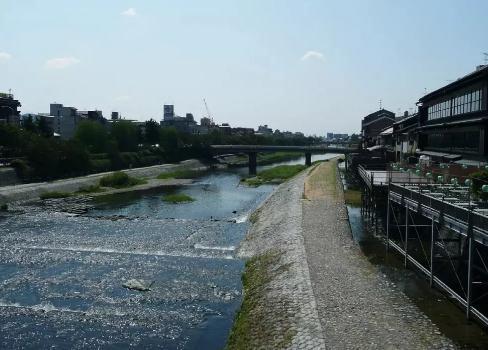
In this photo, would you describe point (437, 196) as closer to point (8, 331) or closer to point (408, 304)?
point (408, 304)

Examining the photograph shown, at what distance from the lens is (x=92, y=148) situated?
10119cm

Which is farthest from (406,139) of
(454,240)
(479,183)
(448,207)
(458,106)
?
(448,207)

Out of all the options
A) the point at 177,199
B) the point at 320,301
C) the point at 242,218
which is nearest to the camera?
the point at 320,301

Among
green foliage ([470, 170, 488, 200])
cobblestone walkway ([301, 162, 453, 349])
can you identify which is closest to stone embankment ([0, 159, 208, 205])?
cobblestone walkway ([301, 162, 453, 349])

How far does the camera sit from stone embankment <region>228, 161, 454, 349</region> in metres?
15.7

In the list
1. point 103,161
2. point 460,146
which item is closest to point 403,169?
point 460,146

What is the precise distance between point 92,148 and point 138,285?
8201 cm

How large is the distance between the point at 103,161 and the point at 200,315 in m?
77.2

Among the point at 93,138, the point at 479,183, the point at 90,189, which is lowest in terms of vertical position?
the point at 90,189

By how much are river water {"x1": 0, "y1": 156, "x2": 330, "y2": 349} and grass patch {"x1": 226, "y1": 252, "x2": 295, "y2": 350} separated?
563mm

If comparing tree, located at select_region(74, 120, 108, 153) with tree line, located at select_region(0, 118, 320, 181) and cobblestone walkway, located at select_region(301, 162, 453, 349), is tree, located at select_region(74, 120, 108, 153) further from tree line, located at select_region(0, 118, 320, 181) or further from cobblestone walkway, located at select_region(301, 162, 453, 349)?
cobblestone walkway, located at select_region(301, 162, 453, 349)

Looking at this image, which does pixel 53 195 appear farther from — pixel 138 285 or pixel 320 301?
pixel 320 301

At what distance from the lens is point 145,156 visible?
366ft

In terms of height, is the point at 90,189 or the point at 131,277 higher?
the point at 90,189
